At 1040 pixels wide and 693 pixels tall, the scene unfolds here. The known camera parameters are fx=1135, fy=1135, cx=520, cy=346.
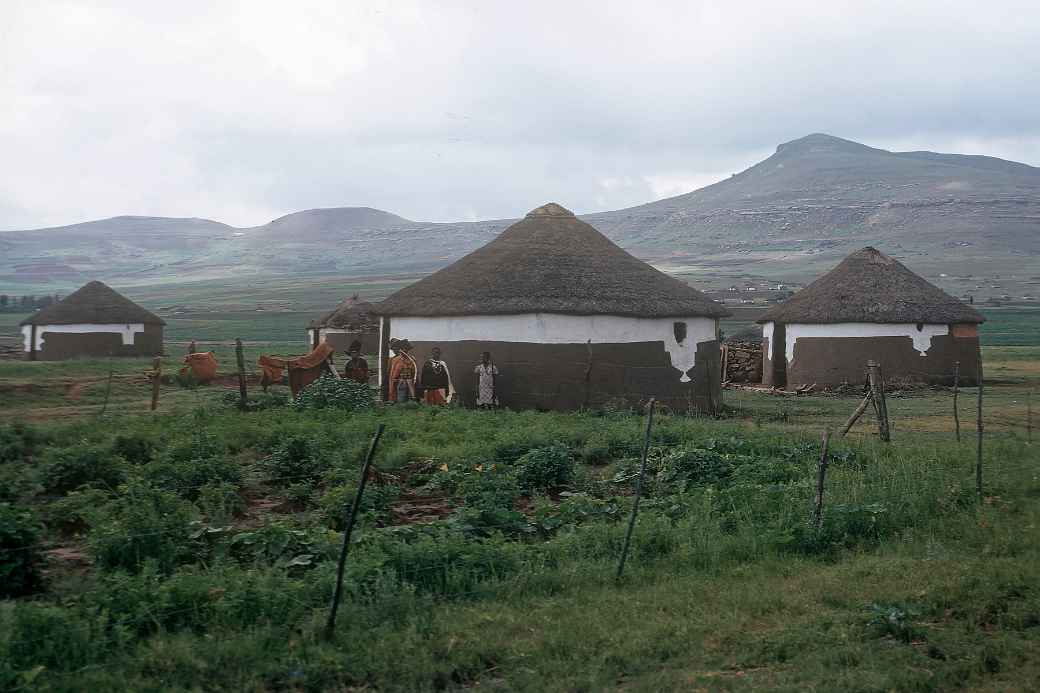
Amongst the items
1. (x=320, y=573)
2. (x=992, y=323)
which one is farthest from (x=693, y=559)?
(x=992, y=323)

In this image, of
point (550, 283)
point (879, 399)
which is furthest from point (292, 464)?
point (550, 283)

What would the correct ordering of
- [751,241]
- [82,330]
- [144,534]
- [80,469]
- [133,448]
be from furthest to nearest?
1. [751,241]
2. [82,330]
3. [133,448]
4. [80,469]
5. [144,534]

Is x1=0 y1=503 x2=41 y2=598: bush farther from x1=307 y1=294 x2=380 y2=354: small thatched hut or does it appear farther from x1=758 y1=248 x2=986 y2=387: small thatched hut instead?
x1=307 y1=294 x2=380 y2=354: small thatched hut

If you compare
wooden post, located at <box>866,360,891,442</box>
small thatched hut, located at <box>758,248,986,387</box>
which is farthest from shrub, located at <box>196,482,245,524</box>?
small thatched hut, located at <box>758,248,986,387</box>

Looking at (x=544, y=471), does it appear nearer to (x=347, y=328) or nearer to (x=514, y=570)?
(x=514, y=570)

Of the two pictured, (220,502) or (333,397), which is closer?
(220,502)

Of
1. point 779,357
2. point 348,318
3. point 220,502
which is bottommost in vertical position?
point 220,502

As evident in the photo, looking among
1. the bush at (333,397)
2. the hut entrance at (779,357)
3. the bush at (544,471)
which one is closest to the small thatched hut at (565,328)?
the bush at (333,397)

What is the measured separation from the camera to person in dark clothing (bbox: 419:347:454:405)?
2061 centimetres

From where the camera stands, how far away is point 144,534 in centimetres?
788

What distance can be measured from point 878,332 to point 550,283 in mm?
11792

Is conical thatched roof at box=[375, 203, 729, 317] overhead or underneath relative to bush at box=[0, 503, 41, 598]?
overhead

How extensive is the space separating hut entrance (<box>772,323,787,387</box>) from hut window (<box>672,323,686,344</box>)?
10.7 meters

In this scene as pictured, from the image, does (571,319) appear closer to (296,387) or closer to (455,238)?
(296,387)
